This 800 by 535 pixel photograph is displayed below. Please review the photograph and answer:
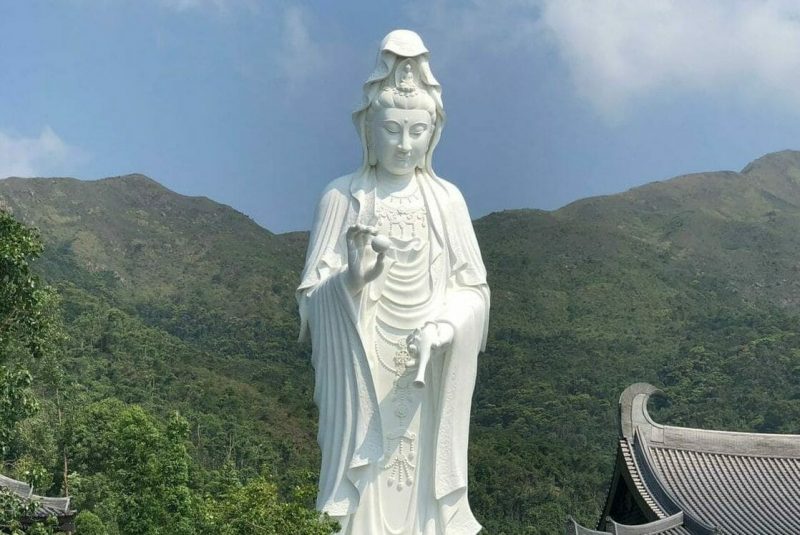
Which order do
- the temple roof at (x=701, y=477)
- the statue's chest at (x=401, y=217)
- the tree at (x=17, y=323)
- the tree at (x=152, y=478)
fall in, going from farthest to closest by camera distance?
the temple roof at (x=701, y=477)
the tree at (x=152, y=478)
the statue's chest at (x=401, y=217)
the tree at (x=17, y=323)

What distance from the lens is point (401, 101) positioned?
703 cm

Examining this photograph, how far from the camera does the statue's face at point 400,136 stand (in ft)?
23.1

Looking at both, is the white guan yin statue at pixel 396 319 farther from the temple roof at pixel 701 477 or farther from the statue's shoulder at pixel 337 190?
the temple roof at pixel 701 477

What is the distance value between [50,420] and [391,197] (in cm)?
1582

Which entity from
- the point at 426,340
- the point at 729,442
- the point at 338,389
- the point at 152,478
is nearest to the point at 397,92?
the point at 426,340

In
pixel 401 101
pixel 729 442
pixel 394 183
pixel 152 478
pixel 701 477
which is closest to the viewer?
pixel 401 101

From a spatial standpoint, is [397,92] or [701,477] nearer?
[397,92]

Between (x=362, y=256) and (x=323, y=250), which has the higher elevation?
(x=323, y=250)

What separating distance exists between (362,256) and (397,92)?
106cm

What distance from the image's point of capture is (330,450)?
6.74 metres

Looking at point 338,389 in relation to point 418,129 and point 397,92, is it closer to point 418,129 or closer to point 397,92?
point 418,129

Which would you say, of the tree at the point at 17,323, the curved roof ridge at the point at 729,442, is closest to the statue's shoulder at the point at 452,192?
the tree at the point at 17,323

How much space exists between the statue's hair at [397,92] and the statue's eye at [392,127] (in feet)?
0.31

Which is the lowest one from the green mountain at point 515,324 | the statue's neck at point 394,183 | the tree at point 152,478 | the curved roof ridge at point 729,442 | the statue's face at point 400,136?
the tree at point 152,478
